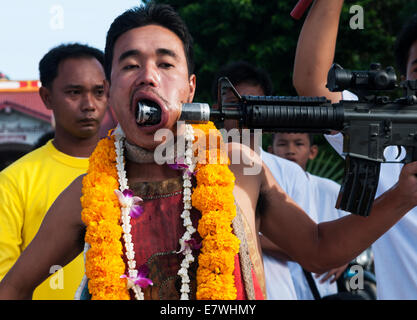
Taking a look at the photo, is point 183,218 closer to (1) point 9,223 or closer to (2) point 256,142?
(2) point 256,142

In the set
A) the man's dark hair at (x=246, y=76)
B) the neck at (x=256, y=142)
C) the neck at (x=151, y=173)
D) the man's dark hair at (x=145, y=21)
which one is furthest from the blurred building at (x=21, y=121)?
the neck at (x=151, y=173)

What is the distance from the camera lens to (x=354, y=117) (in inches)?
78.7

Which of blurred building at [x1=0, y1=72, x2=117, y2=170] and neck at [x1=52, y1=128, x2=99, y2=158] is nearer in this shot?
neck at [x1=52, y1=128, x2=99, y2=158]

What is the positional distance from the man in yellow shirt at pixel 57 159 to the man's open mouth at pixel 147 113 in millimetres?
792

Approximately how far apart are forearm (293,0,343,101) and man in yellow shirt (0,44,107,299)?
3.74ft

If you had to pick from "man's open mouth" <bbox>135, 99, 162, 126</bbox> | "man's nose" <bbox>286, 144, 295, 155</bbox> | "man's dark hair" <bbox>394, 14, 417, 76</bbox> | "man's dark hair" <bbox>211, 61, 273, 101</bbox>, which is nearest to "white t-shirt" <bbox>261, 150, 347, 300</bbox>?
"man's nose" <bbox>286, 144, 295, 155</bbox>

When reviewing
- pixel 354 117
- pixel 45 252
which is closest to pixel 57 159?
pixel 45 252

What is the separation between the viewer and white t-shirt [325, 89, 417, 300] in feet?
7.96

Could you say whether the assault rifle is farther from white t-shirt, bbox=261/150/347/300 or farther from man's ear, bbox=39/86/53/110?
man's ear, bbox=39/86/53/110

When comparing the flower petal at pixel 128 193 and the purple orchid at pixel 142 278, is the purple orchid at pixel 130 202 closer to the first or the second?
the flower petal at pixel 128 193

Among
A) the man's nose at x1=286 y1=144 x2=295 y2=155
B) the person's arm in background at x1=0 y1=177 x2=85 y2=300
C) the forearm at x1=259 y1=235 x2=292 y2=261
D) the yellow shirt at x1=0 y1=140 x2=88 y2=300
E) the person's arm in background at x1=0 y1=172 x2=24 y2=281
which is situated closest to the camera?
the person's arm in background at x1=0 y1=177 x2=85 y2=300

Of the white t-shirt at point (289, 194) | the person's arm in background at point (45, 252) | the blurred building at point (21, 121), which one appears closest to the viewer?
the person's arm in background at point (45, 252)

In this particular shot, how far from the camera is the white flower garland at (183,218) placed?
1.93 metres
